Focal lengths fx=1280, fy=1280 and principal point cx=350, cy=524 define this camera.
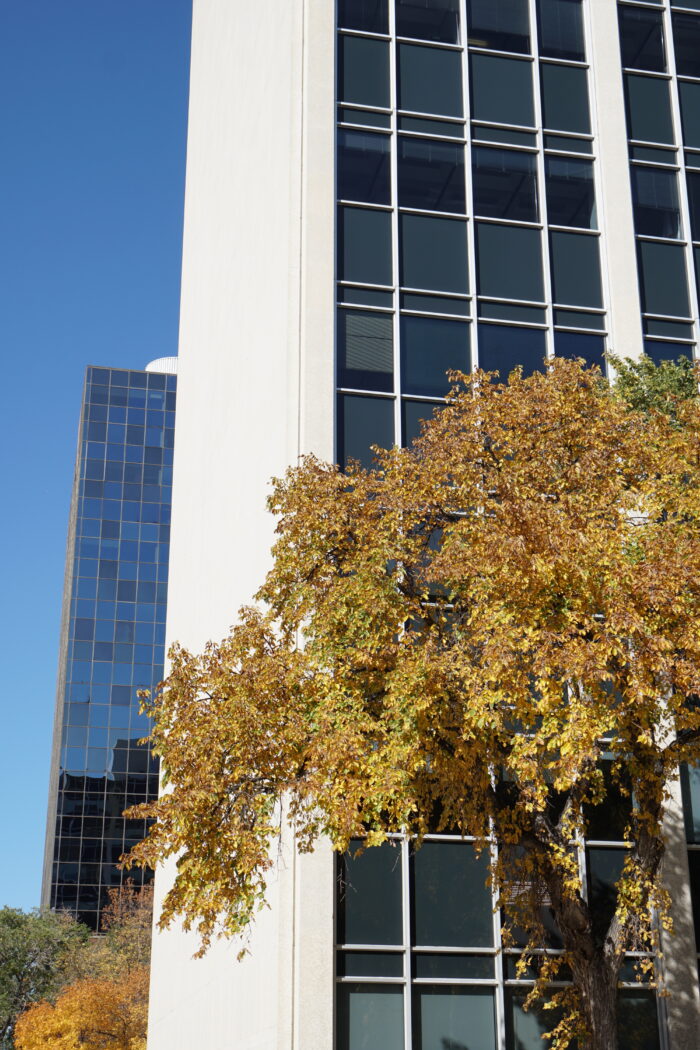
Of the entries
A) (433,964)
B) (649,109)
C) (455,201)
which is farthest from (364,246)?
(433,964)

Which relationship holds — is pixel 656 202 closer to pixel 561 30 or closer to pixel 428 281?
pixel 561 30

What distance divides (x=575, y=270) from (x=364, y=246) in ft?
15.4

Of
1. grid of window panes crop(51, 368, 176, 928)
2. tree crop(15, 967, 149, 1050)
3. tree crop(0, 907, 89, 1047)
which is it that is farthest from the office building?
grid of window panes crop(51, 368, 176, 928)

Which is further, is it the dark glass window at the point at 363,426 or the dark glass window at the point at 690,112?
the dark glass window at the point at 690,112

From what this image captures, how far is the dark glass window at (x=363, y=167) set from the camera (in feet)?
90.9

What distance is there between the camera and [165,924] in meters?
16.9

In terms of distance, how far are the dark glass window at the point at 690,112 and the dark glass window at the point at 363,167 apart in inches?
285

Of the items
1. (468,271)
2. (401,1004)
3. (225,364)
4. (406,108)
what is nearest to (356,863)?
(401,1004)

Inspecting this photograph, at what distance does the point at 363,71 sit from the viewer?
28875 millimetres

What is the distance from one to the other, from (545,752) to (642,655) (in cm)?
177

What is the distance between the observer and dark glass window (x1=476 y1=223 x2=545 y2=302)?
27.5m

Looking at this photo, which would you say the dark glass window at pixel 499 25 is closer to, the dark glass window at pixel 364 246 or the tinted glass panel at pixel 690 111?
the tinted glass panel at pixel 690 111

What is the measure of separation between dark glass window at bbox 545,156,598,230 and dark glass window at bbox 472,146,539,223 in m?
0.41

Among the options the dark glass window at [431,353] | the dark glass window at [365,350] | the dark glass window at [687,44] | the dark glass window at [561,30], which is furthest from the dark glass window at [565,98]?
the dark glass window at [365,350]
